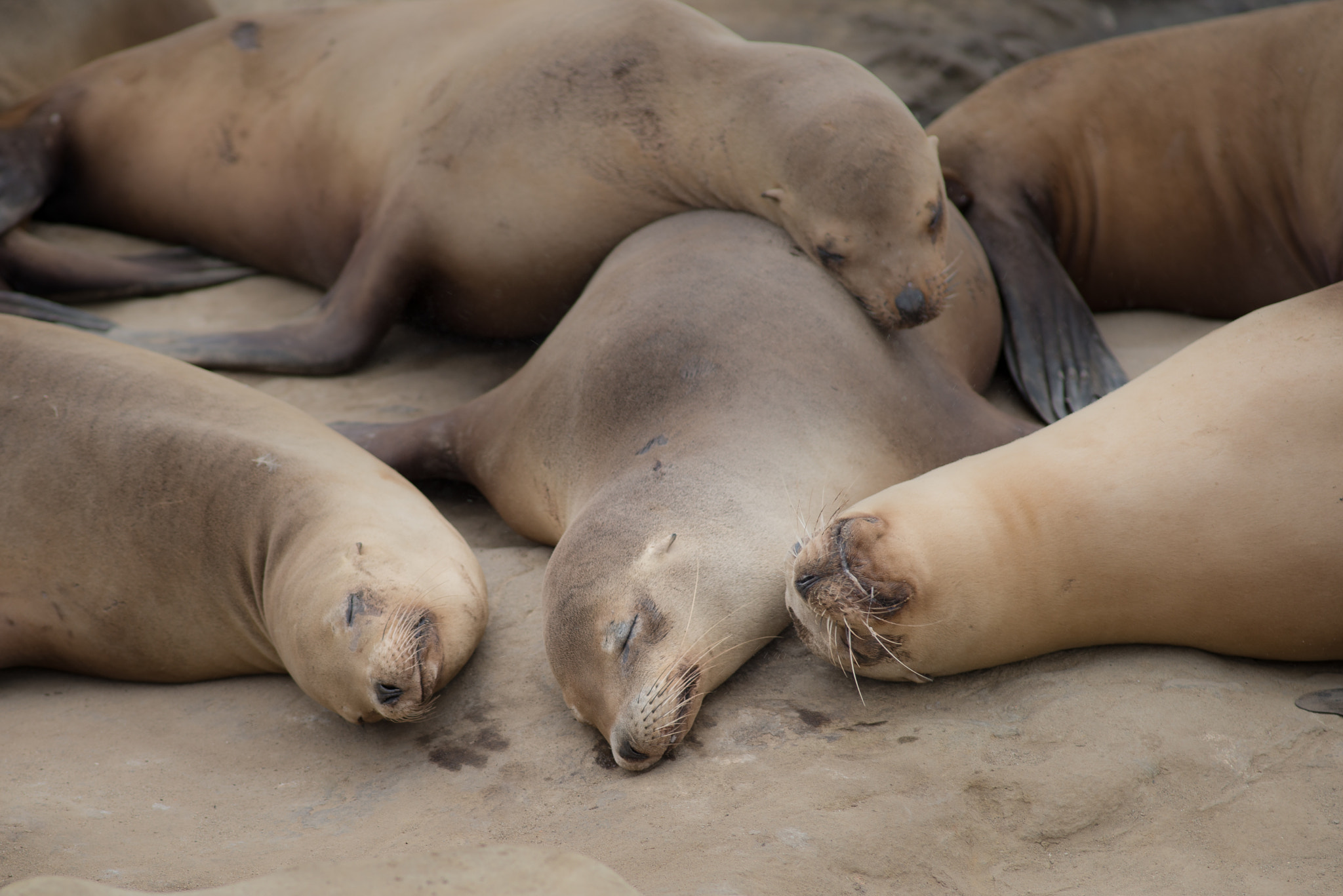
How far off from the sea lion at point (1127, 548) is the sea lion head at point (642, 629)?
0.19m

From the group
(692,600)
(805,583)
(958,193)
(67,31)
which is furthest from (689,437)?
(67,31)

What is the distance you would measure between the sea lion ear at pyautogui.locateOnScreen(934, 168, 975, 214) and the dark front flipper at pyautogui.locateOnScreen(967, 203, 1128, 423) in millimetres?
43

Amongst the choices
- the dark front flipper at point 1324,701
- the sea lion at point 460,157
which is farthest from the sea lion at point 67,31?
the dark front flipper at point 1324,701

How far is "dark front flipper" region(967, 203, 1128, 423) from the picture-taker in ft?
11.4

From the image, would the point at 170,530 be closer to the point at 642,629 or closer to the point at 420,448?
the point at 420,448

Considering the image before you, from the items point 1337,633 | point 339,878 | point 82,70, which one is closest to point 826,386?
point 1337,633

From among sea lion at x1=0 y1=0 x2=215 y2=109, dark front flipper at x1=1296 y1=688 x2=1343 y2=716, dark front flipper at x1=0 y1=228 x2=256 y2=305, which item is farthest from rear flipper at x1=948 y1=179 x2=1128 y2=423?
sea lion at x1=0 y1=0 x2=215 y2=109

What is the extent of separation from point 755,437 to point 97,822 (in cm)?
147

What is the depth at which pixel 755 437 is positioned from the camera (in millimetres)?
2678

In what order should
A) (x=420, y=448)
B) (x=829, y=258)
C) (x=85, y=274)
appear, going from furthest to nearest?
1. (x=85, y=274)
2. (x=420, y=448)
3. (x=829, y=258)

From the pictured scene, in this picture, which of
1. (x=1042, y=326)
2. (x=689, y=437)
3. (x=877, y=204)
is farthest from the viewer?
(x=1042, y=326)

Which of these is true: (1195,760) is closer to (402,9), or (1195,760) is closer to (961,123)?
(961,123)

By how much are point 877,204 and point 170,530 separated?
1.84 metres

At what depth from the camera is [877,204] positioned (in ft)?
9.69
